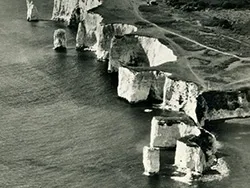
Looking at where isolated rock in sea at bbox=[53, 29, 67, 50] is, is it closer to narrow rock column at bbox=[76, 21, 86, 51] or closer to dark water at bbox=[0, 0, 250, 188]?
dark water at bbox=[0, 0, 250, 188]

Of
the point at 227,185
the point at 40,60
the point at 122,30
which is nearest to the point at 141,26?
the point at 122,30

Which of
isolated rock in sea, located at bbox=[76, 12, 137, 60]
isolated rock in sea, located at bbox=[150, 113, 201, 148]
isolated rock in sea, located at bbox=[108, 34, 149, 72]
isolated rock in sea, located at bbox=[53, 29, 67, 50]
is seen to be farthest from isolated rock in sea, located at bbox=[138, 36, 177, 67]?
isolated rock in sea, located at bbox=[150, 113, 201, 148]

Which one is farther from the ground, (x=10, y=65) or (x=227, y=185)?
(x=10, y=65)

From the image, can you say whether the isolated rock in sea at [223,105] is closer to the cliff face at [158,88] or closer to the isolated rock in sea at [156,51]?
the cliff face at [158,88]

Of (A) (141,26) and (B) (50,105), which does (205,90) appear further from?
(A) (141,26)

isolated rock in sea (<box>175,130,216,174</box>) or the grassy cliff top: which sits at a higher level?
the grassy cliff top

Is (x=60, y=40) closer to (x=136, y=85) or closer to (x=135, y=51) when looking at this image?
(x=135, y=51)
